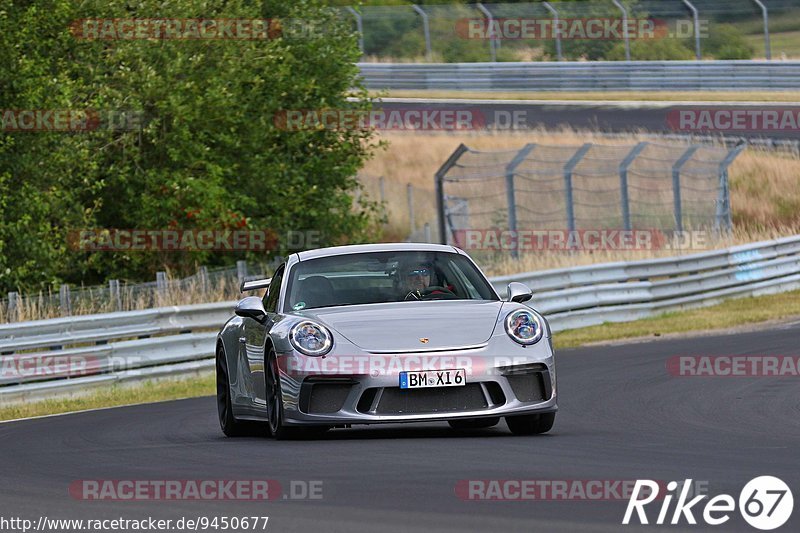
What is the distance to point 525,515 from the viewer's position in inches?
257

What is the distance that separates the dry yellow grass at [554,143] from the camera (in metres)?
25.9

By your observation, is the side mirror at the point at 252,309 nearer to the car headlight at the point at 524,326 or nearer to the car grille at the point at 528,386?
the car headlight at the point at 524,326

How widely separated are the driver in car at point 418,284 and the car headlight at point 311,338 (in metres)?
0.97

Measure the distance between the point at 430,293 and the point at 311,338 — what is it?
1215 millimetres

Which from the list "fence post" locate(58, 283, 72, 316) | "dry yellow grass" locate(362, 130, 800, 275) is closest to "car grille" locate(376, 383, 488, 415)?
"fence post" locate(58, 283, 72, 316)

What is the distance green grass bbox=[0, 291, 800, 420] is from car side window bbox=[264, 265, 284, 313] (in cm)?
474

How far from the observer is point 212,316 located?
1856 cm

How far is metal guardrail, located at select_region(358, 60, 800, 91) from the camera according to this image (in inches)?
1602

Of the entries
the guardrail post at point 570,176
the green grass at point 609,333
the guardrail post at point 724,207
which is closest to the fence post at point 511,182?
the guardrail post at point 570,176

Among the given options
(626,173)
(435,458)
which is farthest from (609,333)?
(435,458)

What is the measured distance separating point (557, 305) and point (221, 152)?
7.98 metres

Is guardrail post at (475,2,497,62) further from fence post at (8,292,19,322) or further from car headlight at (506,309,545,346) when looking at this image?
car headlight at (506,309,545,346)

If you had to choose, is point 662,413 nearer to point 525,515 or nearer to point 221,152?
point 525,515

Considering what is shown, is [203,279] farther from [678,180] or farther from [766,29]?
[766,29]
